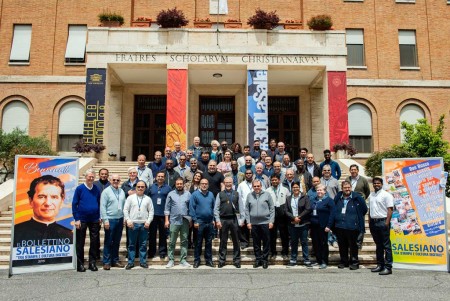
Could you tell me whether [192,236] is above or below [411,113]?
below

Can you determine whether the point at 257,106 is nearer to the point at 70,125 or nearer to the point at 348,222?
the point at 348,222

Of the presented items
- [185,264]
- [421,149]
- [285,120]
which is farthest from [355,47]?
[185,264]

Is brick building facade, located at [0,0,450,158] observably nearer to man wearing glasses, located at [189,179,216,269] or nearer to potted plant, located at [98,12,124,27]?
potted plant, located at [98,12,124,27]

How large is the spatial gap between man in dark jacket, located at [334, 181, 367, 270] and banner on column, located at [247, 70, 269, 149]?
8704 mm

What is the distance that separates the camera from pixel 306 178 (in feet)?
32.0

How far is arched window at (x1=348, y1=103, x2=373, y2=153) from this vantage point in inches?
853

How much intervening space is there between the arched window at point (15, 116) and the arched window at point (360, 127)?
17721mm

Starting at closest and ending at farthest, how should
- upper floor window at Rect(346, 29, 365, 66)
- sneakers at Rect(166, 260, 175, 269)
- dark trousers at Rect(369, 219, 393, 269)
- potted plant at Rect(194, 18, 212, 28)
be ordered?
dark trousers at Rect(369, 219, 393, 269), sneakers at Rect(166, 260, 175, 269), potted plant at Rect(194, 18, 212, 28), upper floor window at Rect(346, 29, 365, 66)

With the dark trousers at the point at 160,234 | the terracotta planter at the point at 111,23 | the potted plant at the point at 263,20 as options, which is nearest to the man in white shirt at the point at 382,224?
the dark trousers at the point at 160,234

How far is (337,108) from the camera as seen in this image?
17422 millimetres

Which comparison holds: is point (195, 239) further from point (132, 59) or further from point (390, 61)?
point (390, 61)

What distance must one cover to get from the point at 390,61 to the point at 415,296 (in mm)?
18993

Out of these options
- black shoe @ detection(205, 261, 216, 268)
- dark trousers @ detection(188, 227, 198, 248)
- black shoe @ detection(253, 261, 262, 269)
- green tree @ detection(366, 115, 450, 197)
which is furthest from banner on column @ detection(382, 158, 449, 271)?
green tree @ detection(366, 115, 450, 197)

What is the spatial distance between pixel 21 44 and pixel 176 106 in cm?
1115
